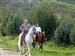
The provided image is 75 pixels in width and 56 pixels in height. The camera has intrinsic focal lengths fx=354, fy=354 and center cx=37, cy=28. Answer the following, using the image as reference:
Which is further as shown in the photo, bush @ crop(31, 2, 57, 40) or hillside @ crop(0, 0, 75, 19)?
hillside @ crop(0, 0, 75, 19)

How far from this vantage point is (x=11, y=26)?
105ft

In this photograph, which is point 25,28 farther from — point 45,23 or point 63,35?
point 45,23

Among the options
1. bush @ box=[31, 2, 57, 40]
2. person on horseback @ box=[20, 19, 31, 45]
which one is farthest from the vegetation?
person on horseback @ box=[20, 19, 31, 45]

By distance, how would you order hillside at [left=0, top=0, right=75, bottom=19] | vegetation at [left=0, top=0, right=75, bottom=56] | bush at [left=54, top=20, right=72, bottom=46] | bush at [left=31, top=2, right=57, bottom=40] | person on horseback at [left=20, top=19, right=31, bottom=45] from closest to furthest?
person on horseback at [left=20, top=19, right=31, bottom=45], vegetation at [left=0, top=0, right=75, bottom=56], bush at [left=54, top=20, right=72, bottom=46], bush at [left=31, top=2, right=57, bottom=40], hillside at [left=0, top=0, right=75, bottom=19]

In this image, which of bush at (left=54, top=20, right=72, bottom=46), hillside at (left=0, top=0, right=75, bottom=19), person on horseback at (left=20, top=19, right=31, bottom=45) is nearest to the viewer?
person on horseback at (left=20, top=19, right=31, bottom=45)

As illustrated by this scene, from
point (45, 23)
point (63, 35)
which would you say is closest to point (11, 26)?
point (45, 23)

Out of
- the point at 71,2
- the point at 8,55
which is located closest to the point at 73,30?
the point at 8,55

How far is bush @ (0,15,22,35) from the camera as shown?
31678 mm

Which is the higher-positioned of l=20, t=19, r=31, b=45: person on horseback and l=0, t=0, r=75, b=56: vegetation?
l=20, t=19, r=31, b=45: person on horseback

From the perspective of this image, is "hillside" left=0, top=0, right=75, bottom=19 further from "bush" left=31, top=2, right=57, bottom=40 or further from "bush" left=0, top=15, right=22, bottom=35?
"bush" left=31, top=2, right=57, bottom=40

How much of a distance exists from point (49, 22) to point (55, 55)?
9.09 metres

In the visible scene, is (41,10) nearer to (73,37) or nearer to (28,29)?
(73,37)

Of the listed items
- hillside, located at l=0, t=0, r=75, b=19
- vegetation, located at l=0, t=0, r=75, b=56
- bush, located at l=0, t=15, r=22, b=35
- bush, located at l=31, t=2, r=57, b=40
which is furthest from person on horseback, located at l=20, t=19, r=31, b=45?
hillside, located at l=0, t=0, r=75, b=19

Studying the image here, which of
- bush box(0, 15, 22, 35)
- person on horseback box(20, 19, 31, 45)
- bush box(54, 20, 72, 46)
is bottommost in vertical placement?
bush box(0, 15, 22, 35)
